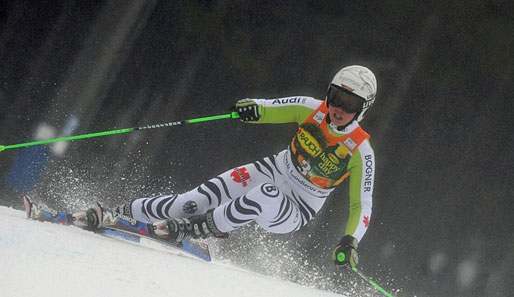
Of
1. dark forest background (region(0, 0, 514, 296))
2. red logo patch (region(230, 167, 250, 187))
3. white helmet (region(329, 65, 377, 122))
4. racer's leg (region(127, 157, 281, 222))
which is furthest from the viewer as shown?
dark forest background (region(0, 0, 514, 296))

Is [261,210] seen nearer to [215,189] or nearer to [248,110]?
[215,189]

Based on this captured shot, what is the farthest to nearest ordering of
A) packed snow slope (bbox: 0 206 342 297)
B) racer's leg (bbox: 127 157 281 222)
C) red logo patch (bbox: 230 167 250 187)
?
red logo patch (bbox: 230 167 250 187) < racer's leg (bbox: 127 157 281 222) < packed snow slope (bbox: 0 206 342 297)

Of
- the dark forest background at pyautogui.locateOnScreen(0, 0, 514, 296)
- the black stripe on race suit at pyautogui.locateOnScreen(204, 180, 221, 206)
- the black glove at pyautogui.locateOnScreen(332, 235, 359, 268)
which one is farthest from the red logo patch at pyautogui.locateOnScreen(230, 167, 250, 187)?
the dark forest background at pyautogui.locateOnScreen(0, 0, 514, 296)

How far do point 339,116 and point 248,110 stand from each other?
573 millimetres

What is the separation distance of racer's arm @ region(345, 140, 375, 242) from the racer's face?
7.8 inches

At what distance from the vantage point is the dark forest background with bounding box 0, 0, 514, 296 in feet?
20.1

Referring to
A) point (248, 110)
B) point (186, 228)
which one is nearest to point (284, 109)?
point (248, 110)

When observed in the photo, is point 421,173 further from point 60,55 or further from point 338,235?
point 60,55

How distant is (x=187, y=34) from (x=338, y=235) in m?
2.43

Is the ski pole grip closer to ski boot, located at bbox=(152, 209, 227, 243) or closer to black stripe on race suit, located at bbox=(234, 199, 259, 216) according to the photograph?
black stripe on race suit, located at bbox=(234, 199, 259, 216)

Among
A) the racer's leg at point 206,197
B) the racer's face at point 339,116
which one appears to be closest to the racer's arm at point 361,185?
the racer's face at point 339,116

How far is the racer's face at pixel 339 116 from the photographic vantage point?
12.4 feet

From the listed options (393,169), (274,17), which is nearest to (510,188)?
(393,169)

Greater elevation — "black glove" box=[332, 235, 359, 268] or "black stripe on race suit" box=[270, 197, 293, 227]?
"black stripe on race suit" box=[270, 197, 293, 227]
